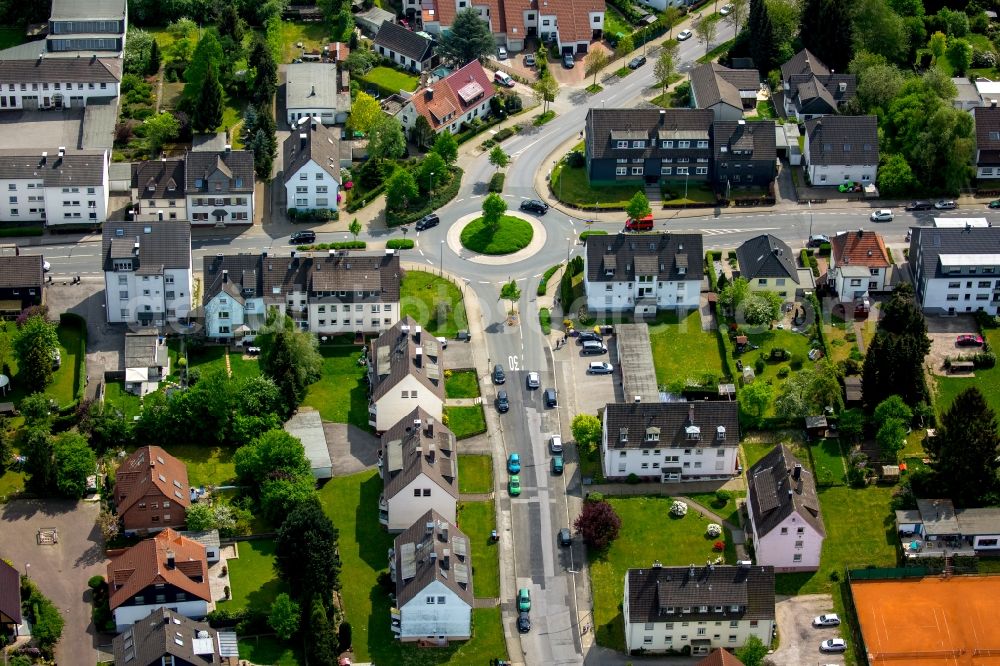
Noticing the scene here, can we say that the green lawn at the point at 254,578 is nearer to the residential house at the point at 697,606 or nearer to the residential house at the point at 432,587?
the residential house at the point at 432,587

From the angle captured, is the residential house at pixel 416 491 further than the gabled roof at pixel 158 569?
Yes

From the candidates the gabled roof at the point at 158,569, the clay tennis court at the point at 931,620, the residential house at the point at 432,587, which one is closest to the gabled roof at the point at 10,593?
the gabled roof at the point at 158,569

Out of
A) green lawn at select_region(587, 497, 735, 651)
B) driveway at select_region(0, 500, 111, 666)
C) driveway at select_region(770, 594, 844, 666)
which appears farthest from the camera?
green lawn at select_region(587, 497, 735, 651)

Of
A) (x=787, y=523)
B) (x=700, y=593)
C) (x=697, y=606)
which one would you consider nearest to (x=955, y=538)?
(x=787, y=523)

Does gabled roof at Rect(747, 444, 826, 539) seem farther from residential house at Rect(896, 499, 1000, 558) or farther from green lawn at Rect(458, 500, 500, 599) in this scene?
green lawn at Rect(458, 500, 500, 599)

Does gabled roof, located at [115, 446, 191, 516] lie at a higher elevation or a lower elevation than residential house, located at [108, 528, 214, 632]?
higher

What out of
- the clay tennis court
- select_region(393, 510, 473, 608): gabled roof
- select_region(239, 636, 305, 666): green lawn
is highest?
select_region(393, 510, 473, 608): gabled roof

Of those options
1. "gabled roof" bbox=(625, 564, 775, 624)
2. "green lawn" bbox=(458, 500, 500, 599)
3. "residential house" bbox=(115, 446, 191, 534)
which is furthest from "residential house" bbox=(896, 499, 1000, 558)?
"residential house" bbox=(115, 446, 191, 534)

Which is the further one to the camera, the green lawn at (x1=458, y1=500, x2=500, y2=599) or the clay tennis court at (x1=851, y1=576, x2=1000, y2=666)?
the green lawn at (x1=458, y1=500, x2=500, y2=599)
